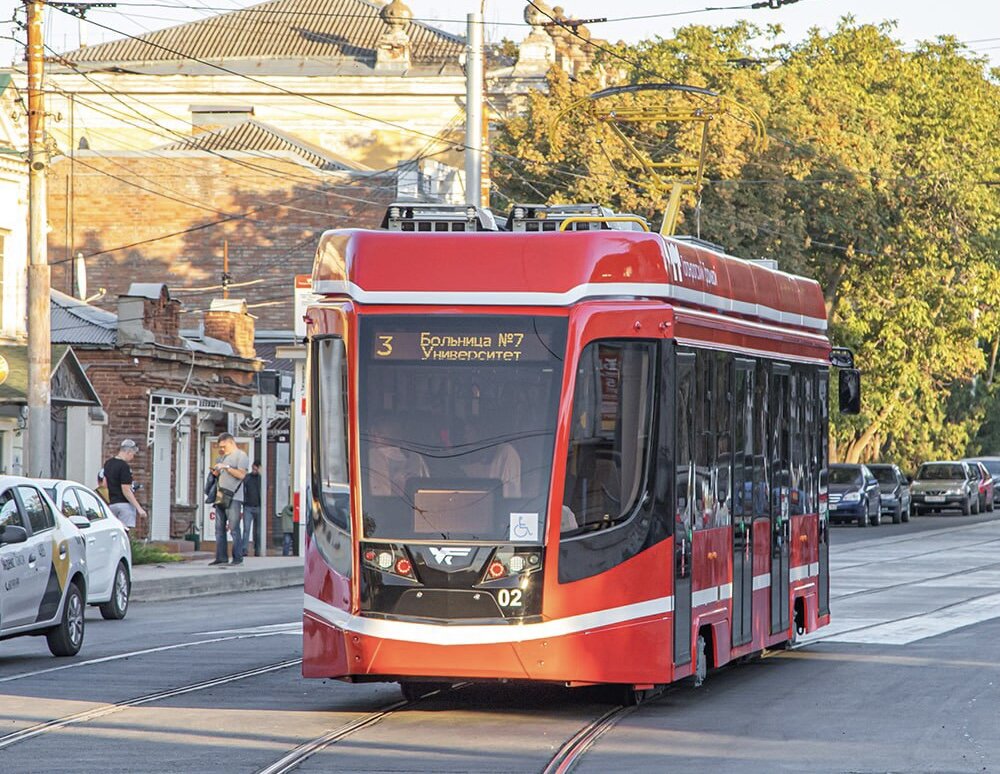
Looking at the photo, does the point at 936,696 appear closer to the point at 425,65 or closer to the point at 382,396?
the point at 382,396

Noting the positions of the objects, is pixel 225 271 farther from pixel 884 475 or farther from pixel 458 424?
pixel 458 424

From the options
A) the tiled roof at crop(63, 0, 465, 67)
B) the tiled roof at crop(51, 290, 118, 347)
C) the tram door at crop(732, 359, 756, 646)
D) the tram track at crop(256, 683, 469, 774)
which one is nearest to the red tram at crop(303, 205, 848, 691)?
the tram track at crop(256, 683, 469, 774)

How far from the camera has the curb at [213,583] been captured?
2617 cm

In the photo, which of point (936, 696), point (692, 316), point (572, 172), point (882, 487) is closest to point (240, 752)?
point (692, 316)

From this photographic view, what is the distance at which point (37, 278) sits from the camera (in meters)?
26.9

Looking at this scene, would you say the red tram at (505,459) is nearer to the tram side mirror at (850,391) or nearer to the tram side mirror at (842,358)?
the tram side mirror at (850,391)

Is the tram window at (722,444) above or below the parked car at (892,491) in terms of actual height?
above

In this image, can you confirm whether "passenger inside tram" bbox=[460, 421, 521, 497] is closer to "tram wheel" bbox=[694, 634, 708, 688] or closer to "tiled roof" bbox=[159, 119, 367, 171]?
"tram wheel" bbox=[694, 634, 708, 688]

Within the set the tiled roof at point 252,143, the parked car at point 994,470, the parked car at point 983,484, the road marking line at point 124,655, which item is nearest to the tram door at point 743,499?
the road marking line at point 124,655

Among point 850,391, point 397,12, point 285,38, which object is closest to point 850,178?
point 397,12

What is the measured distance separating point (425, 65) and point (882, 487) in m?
32.3

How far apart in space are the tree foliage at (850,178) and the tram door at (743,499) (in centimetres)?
2935

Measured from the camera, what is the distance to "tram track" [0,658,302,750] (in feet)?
39.3

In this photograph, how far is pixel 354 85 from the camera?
7256 cm
